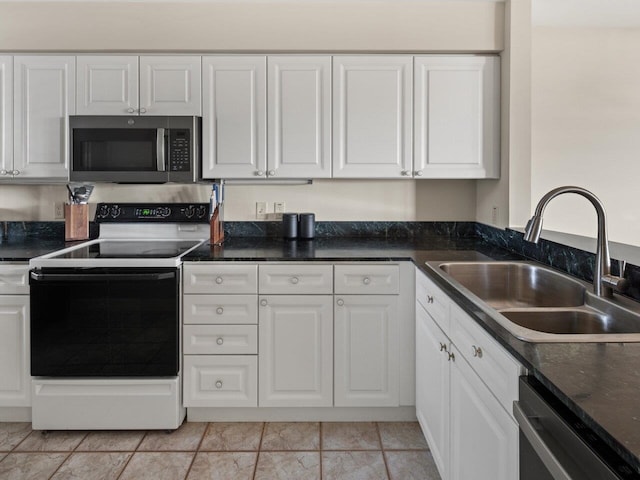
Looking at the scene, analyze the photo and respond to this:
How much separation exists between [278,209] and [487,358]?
6.62 ft

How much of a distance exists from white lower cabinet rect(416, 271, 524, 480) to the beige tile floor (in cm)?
22

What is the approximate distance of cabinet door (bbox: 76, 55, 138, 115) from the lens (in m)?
2.66

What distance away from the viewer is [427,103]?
2.68 meters

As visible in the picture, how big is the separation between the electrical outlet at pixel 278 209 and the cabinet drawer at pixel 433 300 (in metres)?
1.13

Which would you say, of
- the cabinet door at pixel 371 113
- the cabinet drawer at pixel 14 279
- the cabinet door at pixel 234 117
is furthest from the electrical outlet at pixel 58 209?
the cabinet door at pixel 371 113

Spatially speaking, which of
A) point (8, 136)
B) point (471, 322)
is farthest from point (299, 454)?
point (8, 136)

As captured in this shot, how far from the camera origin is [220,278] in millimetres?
2338

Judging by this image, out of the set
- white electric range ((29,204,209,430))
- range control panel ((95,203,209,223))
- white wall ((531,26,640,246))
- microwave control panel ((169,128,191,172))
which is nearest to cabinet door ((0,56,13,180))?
range control panel ((95,203,209,223))

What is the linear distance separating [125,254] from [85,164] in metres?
0.65

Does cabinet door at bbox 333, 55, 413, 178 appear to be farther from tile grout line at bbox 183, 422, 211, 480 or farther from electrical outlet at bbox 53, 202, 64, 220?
electrical outlet at bbox 53, 202, 64, 220

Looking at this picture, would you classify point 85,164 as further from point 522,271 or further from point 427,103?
point 522,271

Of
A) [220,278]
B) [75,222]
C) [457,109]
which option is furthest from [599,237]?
[75,222]

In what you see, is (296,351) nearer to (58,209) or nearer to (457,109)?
(457,109)

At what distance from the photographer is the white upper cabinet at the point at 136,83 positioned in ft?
8.74
